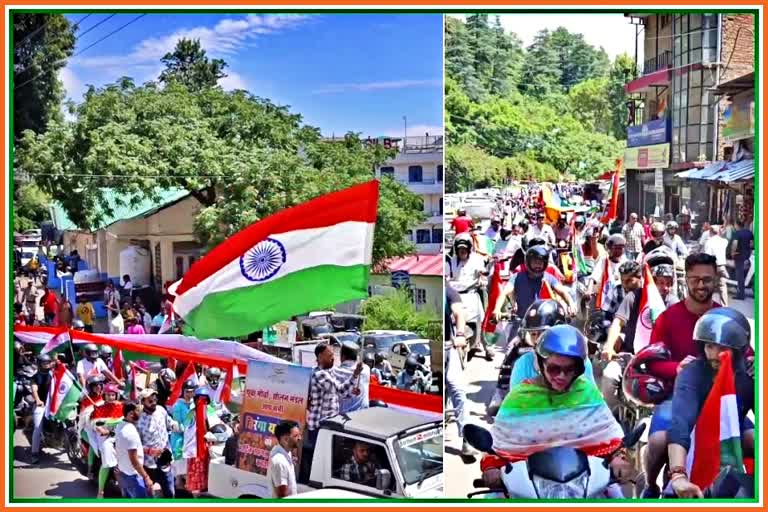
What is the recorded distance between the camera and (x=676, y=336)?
20.9 feet

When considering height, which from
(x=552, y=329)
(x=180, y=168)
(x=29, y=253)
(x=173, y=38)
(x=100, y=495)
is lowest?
(x=100, y=495)

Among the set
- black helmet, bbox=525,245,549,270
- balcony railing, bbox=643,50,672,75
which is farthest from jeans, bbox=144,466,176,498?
balcony railing, bbox=643,50,672,75

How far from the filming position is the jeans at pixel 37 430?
6.95 metres

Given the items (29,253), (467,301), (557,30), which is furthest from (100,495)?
(557,30)

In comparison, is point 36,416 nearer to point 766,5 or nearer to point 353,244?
point 353,244

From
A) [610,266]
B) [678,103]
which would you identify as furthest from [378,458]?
Answer: [678,103]

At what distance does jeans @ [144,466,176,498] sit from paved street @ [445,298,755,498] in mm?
1705

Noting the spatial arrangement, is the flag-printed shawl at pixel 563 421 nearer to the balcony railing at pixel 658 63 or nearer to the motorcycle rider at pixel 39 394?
the balcony railing at pixel 658 63

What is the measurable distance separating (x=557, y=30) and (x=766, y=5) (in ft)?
3.93

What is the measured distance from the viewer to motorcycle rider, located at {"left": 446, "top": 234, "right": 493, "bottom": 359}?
21.4 ft

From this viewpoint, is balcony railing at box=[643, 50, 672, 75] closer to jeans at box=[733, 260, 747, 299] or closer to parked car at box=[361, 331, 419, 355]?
jeans at box=[733, 260, 747, 299]

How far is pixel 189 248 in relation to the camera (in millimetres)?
6914

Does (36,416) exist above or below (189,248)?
below

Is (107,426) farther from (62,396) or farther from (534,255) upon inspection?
(534,255)
